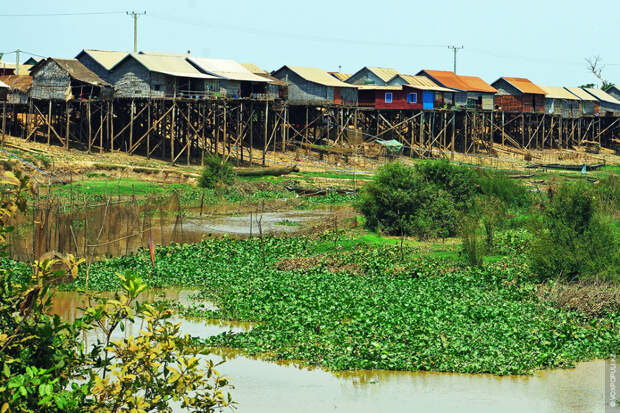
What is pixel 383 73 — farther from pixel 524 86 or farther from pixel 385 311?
pixel 385 311

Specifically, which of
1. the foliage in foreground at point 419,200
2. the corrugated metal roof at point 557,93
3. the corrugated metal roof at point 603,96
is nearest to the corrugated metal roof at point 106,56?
the foliage in foreground at point 419,200

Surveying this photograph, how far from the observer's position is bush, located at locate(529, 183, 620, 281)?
64.7 ft

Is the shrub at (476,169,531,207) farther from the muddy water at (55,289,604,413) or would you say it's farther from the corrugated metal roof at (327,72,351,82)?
the corrugated metal roof at (327,72,351,82)

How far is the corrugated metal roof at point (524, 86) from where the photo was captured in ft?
230

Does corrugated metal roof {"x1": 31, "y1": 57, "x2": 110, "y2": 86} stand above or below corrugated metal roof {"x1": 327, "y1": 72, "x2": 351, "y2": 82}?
below

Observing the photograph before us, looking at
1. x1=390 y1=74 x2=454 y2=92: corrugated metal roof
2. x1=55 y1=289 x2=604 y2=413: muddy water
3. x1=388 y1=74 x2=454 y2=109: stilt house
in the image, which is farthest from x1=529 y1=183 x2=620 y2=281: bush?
x1=390 y1=74 x2=454 y2=92: corrugated metal roof

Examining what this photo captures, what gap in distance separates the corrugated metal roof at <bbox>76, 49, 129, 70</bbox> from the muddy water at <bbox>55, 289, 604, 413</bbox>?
37416 mm

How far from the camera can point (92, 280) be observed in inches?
817

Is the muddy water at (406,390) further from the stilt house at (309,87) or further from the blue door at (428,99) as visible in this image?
the blue door at (428,99)

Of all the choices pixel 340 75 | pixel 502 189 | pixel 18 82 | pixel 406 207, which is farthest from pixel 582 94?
pixel 406 207

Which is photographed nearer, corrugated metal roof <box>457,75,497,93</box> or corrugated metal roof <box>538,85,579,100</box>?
corrugated metal roof <box>457,75,497,93</box>

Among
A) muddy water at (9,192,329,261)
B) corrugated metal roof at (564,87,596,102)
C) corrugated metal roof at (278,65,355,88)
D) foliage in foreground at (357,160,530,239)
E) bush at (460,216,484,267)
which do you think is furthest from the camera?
corrugated metal roof at (564,87,596,102)

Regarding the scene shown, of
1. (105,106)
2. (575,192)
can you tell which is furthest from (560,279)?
(105,106)

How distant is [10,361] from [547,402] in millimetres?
9503
